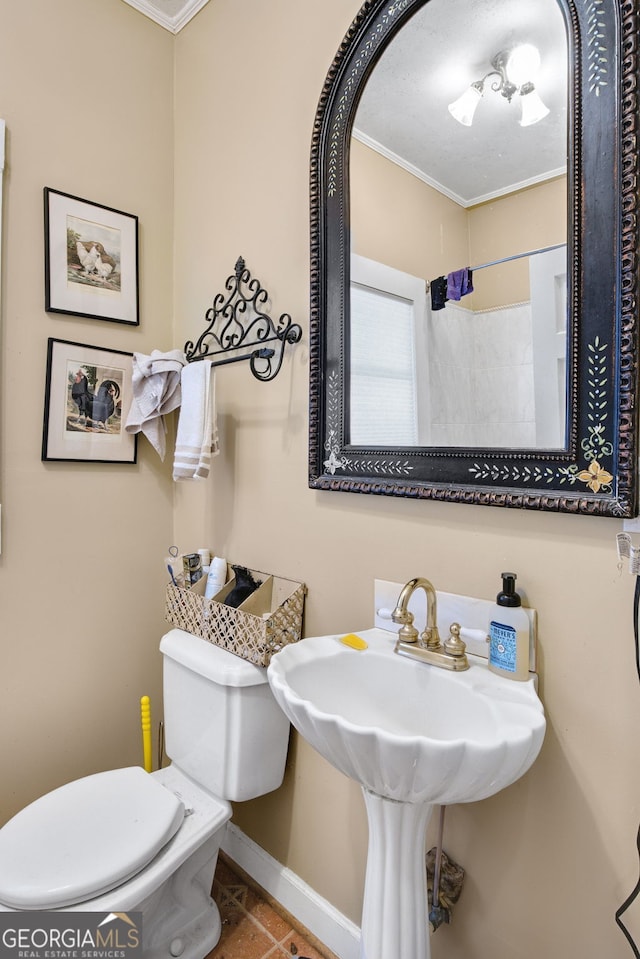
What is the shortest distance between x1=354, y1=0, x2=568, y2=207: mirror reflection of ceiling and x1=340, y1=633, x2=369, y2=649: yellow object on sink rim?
0.91 m

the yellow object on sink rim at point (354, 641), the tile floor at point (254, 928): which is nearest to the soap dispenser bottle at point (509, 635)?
the yellow object on sink rim at point (354, 641)

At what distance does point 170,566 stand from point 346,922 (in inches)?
40.6

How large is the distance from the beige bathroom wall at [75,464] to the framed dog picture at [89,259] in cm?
3

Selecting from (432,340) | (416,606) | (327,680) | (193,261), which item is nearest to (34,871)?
(327,680)

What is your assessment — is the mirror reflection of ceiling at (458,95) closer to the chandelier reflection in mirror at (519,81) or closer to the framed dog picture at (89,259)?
the chandelier reflection in mirror at (519,81)

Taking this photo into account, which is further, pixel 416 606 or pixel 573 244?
pixel 416 606

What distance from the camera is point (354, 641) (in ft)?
3.46

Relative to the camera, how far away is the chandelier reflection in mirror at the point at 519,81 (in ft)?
2.98

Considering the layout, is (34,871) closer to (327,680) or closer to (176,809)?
(176,809)

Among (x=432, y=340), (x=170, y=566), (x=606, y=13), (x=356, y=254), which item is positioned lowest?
(x=170, y=566)

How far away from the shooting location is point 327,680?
1.01 metres

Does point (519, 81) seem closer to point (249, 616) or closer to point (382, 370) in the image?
point (382, 370)

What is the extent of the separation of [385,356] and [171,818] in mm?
1155

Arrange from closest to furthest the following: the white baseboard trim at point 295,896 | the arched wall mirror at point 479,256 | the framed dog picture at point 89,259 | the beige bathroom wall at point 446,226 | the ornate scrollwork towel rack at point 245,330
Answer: the arched wall mirror at point 479,256
the beige bathroom wall at point 446,226
the white baseboard trim at point 295,896
the ornate scrollwork towel rack at point 245,330
the framed dog picture at point 89,259
